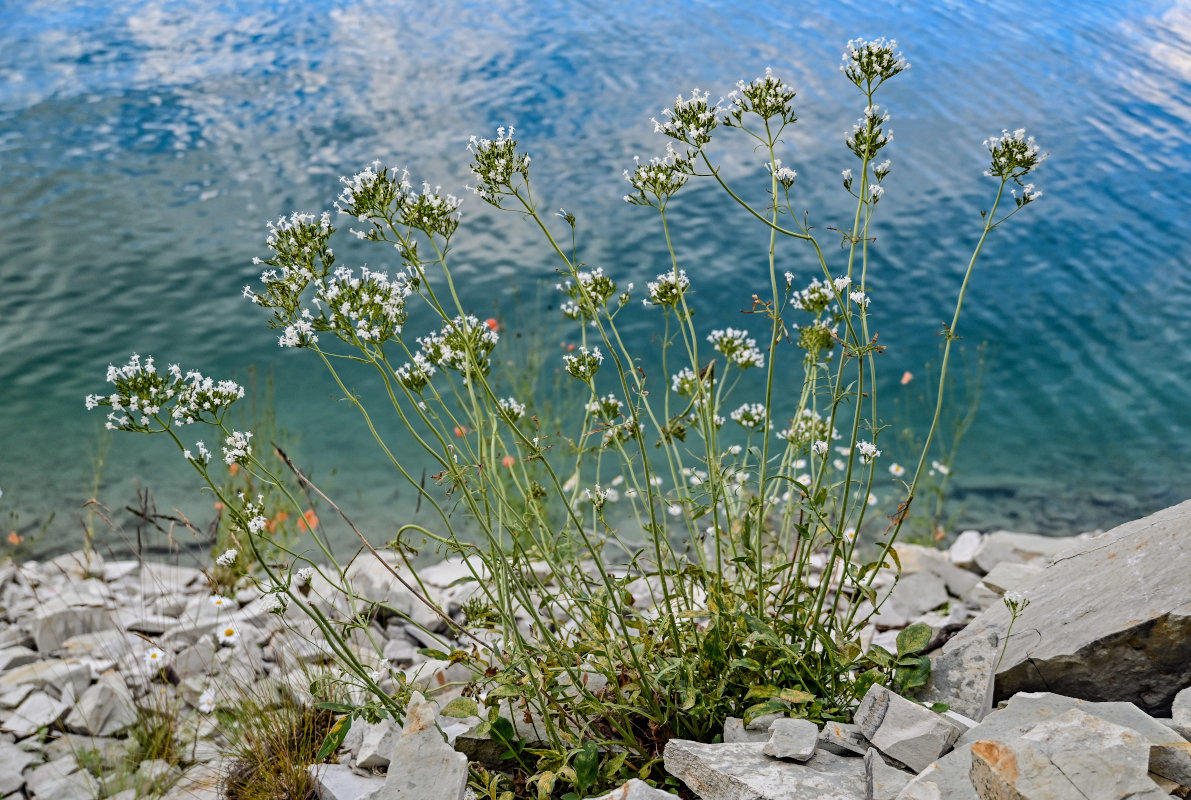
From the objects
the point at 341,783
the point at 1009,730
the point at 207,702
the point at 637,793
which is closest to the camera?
the point at 637,793

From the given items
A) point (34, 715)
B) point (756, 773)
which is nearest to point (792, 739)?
point (756, 773)

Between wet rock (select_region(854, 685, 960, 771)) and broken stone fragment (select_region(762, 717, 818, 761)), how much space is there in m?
0.18

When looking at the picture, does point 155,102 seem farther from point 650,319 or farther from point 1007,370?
point 1007,370

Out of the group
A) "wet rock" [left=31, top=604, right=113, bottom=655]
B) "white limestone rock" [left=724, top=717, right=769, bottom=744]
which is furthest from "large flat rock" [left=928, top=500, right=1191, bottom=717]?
"wet rock" [left=31, top=604, right=113, bottom=655]

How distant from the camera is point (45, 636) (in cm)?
478

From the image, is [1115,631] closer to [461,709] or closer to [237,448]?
[461,709]

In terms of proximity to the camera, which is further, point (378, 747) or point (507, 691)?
point (378, 747)

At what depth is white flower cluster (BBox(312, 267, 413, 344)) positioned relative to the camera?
98.3 inches

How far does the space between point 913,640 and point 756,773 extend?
2.95ft

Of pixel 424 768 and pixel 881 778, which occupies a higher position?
pixel 881 778

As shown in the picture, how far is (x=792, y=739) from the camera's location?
2516 millimetres

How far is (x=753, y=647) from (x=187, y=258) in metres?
10.1

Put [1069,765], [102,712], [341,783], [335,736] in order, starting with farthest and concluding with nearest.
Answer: [102,712] < [341,783] < [335,736] < [1069,765]

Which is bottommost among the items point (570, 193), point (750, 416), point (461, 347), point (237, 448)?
point (570, 193)
